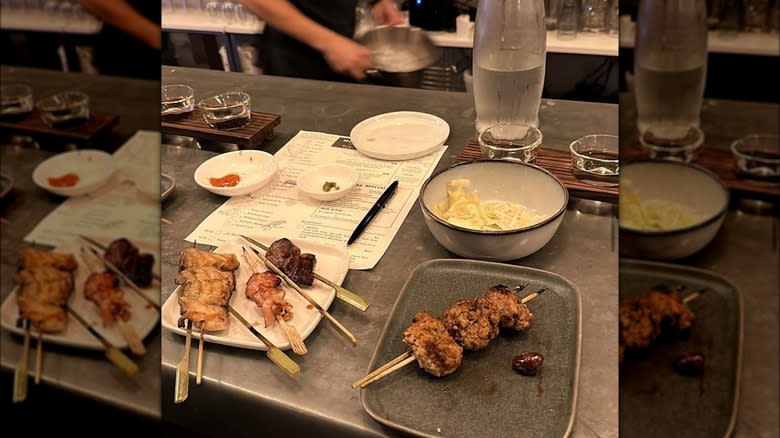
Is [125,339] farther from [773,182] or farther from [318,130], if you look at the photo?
[318,130]

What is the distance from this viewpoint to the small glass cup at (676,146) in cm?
16

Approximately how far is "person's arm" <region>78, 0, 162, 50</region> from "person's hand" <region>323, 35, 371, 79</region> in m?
1.16

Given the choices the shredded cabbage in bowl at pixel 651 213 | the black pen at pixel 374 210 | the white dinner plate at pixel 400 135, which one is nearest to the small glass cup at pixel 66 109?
the shredded cabbage in bowl at pixel 651 213

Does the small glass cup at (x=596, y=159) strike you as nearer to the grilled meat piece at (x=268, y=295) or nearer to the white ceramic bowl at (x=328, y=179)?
the white ceramic bowl at (x=328, y=179)

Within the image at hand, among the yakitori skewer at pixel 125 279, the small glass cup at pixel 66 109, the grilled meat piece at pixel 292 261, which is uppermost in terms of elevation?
the small glass cup at pixel 66 109

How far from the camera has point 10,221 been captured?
7.4 inches

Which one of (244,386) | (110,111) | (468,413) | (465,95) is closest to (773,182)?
(110,111)

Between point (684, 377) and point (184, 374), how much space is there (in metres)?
0.57

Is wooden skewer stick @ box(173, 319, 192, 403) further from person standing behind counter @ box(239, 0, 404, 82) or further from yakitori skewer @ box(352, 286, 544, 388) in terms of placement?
person standing behind counter @ box(239, 0, 404, 82)

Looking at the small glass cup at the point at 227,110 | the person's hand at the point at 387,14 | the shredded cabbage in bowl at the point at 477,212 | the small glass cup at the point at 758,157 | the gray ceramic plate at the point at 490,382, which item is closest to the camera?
the small glass cup at the point at 758,157

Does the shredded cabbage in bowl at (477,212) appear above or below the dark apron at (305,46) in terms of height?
below

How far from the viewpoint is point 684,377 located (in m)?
0.18

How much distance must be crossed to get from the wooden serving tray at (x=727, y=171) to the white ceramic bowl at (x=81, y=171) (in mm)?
161

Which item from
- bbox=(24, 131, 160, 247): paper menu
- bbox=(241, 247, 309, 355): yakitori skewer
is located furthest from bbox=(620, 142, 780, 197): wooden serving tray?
bbox=(241, 247, 309, 355): yakitori skewer
